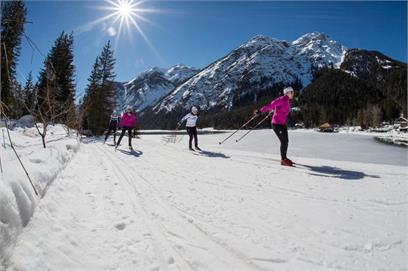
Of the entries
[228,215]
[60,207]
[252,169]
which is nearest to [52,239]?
[60,207]

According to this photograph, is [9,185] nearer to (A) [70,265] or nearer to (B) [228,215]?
(A) [70,265]

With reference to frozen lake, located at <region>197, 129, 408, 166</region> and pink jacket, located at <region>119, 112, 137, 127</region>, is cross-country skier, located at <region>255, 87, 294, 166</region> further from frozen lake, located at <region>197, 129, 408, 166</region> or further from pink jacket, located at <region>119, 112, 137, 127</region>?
pink jacket, located at <region>119, 112, 137, 127</region>

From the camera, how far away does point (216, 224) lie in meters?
4.00

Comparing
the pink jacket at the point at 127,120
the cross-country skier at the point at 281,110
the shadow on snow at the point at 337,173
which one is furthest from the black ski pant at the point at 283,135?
the pink jacket at the point at 127,120

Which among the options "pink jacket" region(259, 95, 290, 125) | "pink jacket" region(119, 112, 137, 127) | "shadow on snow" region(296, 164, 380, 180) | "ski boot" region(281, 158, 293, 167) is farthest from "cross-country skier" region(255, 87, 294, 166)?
"pink jacket" region(119, 112, 137, 127)

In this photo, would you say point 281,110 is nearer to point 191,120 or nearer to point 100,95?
point 191,120

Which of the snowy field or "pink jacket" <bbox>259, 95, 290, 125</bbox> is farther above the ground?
"pink jacket" <bbox>259, 95, 290, 125</bbox>

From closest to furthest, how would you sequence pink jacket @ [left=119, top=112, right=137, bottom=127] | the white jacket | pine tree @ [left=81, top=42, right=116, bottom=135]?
the white jacket, pink jacket @ [left=119, top=112, right=137, bottom=127], pine tree @ [left=81, top=42, right=116, bottom=135]

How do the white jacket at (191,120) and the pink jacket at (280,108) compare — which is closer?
the pink jacket at (280,108)

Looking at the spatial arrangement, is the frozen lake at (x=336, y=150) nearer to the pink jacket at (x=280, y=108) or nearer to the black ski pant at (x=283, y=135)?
the black ski pant at (x=283, y=135)

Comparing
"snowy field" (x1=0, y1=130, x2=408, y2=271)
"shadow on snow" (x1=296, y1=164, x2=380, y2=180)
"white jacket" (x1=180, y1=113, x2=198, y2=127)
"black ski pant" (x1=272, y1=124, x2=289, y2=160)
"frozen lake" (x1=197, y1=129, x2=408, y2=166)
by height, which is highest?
"white jacket" (x1=180, y1=113, x2=198, y2=127)

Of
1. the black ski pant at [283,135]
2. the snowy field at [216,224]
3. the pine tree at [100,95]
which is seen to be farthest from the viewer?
the pine tree at [100,95]

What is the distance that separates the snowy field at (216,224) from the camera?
9.77 feet

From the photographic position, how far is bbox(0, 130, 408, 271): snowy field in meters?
2.98
